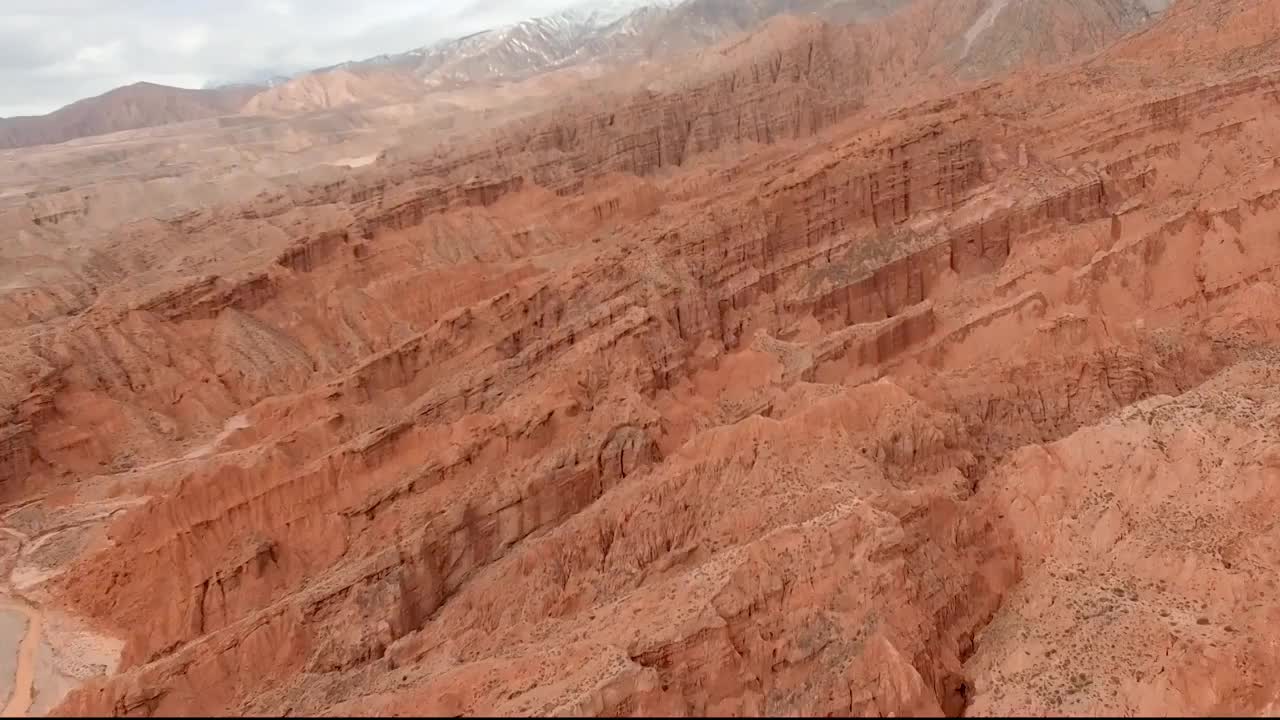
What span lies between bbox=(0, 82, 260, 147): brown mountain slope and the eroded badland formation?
125 meters

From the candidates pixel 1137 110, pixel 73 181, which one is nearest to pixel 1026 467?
pixel 1137 110

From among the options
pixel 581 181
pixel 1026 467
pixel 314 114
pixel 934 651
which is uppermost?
pixel 314 114

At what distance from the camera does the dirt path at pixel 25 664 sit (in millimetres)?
24719

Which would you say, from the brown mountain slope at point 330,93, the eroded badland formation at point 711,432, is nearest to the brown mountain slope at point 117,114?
the brown mountain slope at point 330,93

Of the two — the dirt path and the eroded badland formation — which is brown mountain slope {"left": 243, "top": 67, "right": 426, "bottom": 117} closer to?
the eroded badland formation

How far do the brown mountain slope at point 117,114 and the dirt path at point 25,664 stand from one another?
6385 inches

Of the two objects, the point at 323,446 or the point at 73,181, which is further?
the point at 73,181

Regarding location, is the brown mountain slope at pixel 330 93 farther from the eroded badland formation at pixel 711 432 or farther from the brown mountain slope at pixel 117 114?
the eroded badland formation at pixel 711 432

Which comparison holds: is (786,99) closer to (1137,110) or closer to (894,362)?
(1137,110)

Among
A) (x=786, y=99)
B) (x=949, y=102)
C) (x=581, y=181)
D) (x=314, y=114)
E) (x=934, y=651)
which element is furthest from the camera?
(x=314, y=114)

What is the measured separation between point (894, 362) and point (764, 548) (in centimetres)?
1687

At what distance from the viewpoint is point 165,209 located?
8712 cm

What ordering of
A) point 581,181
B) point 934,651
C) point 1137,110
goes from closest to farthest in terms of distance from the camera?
point 934,651
point 1137,110
point 581,181

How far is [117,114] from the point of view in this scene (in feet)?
575
